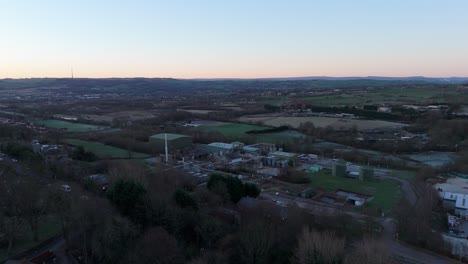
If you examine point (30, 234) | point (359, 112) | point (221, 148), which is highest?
point (359, 112)

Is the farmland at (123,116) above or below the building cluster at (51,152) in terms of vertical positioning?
above

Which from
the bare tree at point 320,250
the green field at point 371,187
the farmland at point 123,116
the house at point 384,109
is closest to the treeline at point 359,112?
the house at point 384,109

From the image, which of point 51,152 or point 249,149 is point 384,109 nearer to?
point 249,149

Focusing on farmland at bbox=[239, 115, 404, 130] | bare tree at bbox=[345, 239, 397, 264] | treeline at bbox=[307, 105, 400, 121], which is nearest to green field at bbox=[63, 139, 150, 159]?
farmland at bbox=[239, 115, 404, 130]

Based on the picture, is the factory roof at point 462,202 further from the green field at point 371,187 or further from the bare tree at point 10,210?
the bare tree at point 10,210

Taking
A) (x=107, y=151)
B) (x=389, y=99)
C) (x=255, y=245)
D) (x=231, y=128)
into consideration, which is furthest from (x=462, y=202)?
(x=389, y=99)
